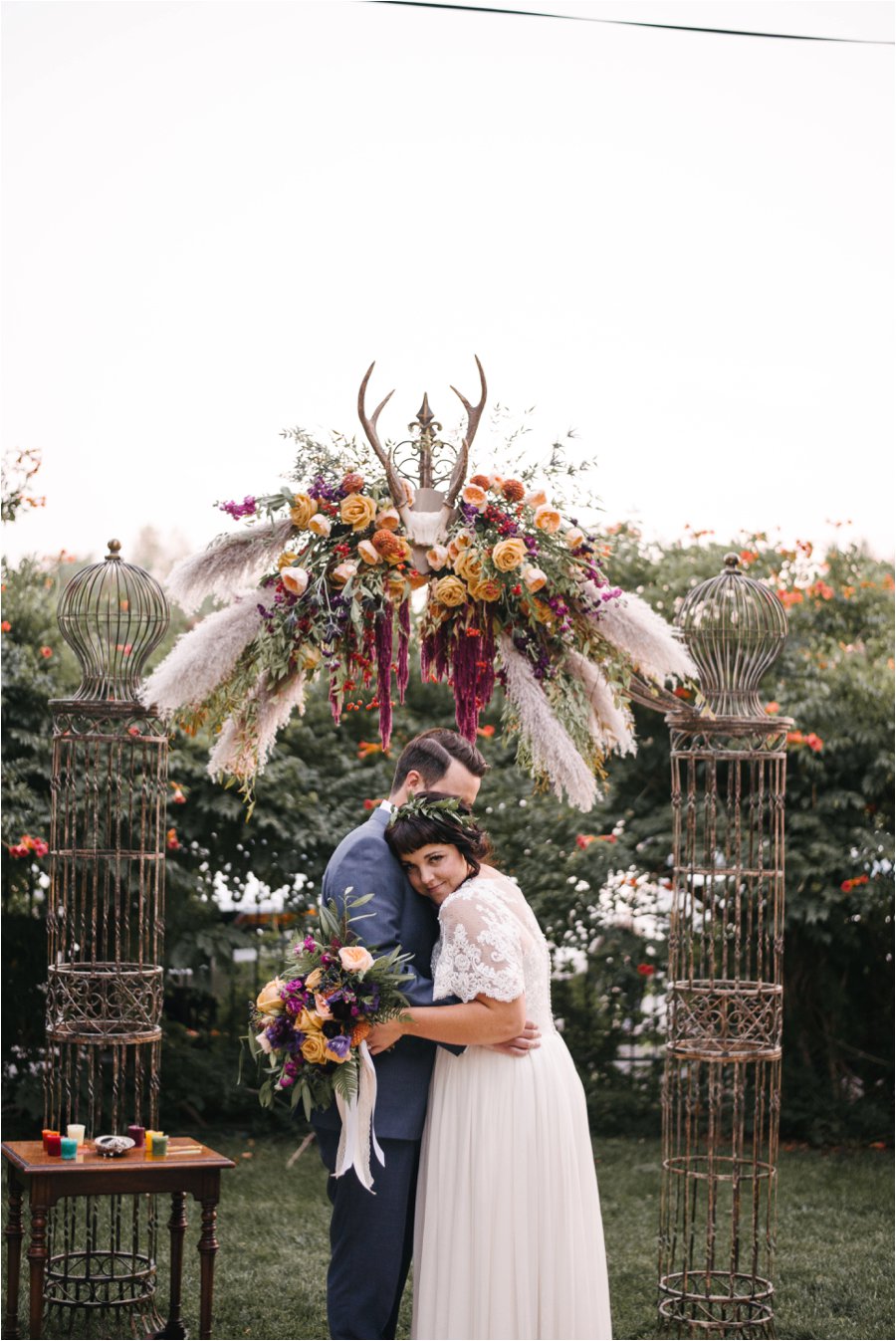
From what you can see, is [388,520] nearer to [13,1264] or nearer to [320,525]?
[320,525]

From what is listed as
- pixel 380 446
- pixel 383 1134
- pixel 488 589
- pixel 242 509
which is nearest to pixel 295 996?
pixel 383 1134

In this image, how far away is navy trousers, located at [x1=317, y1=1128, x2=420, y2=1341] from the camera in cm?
357

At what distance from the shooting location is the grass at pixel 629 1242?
16.9 feet

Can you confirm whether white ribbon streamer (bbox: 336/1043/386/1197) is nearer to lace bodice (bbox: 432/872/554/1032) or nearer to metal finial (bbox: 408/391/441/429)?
lace bodice (bbox: 432/872/554/1032)

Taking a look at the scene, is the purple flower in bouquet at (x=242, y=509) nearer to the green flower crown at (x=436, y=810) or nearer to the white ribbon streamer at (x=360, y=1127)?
the green flower crown at (x=436, y=810)

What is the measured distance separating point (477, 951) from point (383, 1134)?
550 mm

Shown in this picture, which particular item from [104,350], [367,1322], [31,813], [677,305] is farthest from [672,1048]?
[104,350]

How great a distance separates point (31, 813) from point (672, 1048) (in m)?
3.80

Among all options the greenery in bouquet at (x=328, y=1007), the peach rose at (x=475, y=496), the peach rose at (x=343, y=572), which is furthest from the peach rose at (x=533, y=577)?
the greenery in bouquet at (x=328, y=1007)

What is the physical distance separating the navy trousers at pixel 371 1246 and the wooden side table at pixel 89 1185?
95 centimetres

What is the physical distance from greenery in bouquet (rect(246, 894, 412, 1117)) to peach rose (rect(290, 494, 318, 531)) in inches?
51.4

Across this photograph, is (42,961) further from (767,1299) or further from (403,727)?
(767,1299)

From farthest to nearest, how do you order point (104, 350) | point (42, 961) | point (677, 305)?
point (104, 350)
point (677, 305)
point (42, 961)

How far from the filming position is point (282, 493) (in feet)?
14.5
